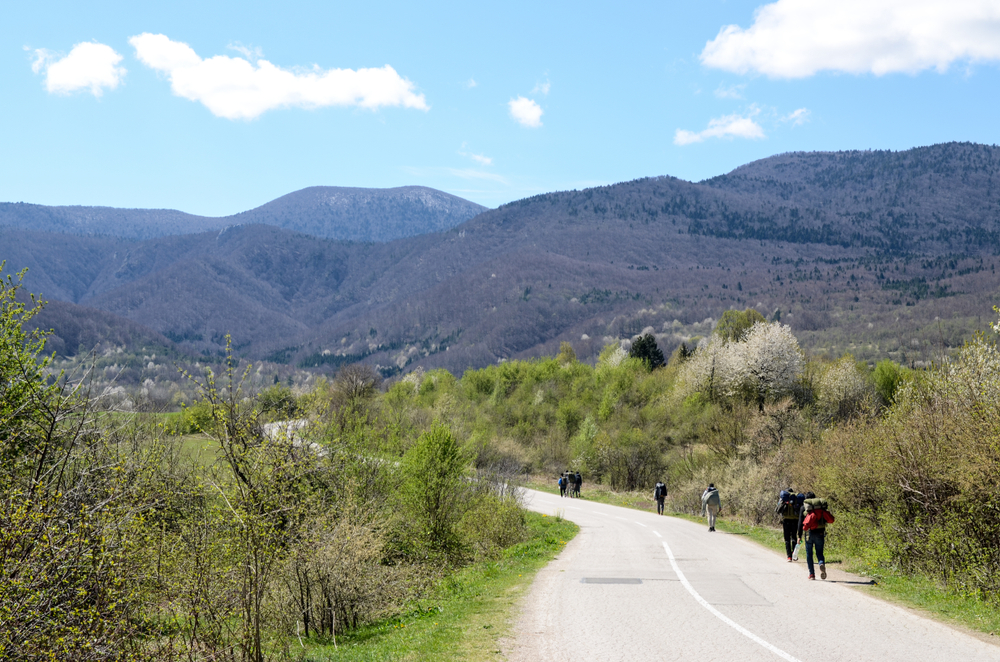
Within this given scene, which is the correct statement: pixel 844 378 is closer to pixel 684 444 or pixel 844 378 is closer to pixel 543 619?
pixel 684 444

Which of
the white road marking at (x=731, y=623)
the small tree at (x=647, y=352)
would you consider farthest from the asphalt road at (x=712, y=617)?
the small tree at (x=647, y=352)

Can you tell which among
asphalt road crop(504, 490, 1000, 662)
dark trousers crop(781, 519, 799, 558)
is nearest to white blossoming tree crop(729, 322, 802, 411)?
dark trousers crop(781, 519, 799, 558)

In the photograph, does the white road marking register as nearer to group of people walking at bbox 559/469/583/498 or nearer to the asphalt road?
the asphalt road

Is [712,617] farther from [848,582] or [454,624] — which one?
[848,582]

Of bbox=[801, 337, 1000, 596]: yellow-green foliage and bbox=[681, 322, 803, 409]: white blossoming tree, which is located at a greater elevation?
bbox=[681, 322, 803, 409]: white blossoming tree

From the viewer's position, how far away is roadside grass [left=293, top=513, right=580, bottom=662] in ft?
31.4

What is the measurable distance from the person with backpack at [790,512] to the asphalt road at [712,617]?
1.88 feet

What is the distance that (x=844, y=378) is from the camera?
54156mm

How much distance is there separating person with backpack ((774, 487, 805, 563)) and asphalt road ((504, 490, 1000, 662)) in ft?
1.88

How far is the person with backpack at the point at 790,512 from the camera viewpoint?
56.4 feet

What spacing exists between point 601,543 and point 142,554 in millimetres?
14121

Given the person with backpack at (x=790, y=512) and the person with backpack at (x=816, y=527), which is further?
the person with backpack at (x=790, y=512)

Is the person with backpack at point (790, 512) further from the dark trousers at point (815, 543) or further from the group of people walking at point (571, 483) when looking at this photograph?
the group of people walking at point (571, 483)

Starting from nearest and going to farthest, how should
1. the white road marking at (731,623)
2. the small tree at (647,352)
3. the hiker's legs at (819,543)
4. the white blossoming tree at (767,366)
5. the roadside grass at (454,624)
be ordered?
the white road marking at (731,623), the roadside grass at (454,624), the hiker's legs at (819,543), the white blossoming tree at (767,366), the small tree at (647,352)
